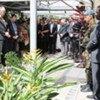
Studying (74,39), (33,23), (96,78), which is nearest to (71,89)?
(33,23)

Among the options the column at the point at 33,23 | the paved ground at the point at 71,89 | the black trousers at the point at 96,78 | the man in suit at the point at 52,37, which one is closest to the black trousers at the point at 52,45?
the man in suit at the point at 52,37

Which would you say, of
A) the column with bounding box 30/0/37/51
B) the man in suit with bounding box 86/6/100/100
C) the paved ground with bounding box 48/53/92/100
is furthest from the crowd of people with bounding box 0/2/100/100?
the column with bounding box 30/0/37/51

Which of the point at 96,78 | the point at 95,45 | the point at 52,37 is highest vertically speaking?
the point at 95,45

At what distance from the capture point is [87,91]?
9516mm

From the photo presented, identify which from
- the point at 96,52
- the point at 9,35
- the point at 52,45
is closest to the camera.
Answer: the point at 96,52

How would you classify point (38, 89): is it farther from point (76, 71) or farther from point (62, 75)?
point (76, 71)

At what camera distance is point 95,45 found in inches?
302

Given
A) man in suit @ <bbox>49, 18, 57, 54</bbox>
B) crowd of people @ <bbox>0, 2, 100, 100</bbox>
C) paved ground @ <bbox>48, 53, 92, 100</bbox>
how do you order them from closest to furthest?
crowd of people @ <bbox>0, 2, 100, 100</bbox> < paved ground @ <bbox>48, 53, 92, 100</bbox> < man in suit @ <bbox>49, 18, 57, 54</bbox>

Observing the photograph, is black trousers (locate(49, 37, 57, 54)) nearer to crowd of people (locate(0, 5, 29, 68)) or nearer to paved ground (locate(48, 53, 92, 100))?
crowd of people (locate(0, 5, 29, 68))

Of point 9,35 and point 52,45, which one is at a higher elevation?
point 9,35

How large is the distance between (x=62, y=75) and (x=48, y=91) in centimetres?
807

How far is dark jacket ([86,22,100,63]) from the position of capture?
24.9 ft

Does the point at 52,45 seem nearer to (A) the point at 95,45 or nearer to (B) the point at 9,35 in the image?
(B) the point at 9,35

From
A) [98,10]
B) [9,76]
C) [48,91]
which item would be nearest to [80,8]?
[98,10]
